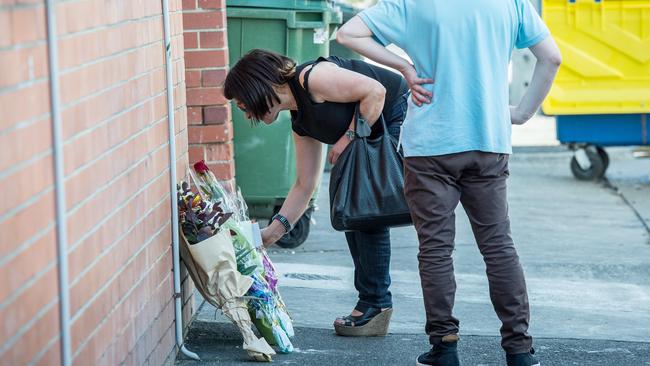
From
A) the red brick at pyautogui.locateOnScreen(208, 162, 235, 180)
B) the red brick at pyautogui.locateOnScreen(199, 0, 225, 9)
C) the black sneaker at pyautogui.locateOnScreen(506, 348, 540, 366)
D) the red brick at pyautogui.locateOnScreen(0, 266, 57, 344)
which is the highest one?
the red brick at pyautogui.locateOnScreen(199, 0, 225, 9)

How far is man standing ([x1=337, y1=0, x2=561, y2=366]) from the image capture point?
151 inches

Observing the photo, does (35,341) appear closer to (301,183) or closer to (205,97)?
(301,183)

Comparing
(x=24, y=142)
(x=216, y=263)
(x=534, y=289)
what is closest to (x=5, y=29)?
(x=24, y=142)

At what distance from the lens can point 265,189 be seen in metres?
6.41

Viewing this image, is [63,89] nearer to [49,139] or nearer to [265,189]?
[49,139]

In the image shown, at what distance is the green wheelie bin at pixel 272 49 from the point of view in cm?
627

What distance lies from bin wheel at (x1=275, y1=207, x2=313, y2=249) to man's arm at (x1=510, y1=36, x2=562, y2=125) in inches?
104

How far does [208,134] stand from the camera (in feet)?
17.7

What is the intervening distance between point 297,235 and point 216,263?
2.50m

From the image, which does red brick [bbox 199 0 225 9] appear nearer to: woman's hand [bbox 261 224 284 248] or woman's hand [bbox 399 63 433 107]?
woman's hand [bbox 261 224 284 248]

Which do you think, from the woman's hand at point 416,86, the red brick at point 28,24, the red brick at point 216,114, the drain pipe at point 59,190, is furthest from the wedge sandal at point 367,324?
the red brick at point 28,24

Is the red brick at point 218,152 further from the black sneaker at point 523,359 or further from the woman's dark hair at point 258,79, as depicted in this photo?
the black sneaker at point 523,359

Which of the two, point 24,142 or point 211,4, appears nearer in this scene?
point 24,142

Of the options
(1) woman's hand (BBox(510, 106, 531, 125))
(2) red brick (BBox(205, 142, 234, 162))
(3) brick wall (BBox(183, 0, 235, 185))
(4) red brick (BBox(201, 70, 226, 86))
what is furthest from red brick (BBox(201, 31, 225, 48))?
(1) woman's hand (BBox(510, 106, 531, 125))
